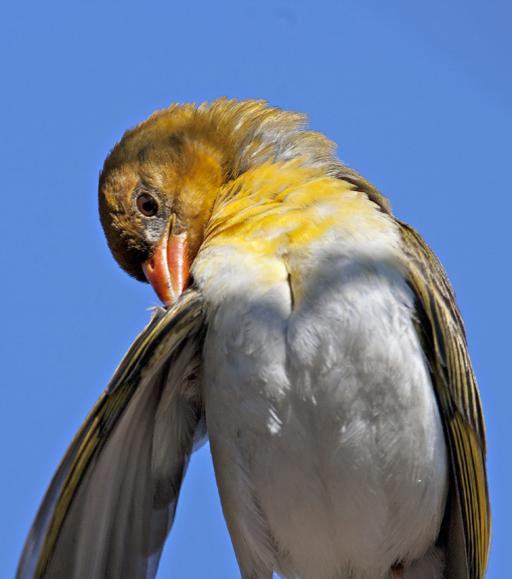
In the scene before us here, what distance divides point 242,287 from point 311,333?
33 cm

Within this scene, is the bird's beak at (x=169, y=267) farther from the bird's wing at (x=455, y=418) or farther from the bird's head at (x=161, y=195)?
the bird's wing at (x=455, y=418)

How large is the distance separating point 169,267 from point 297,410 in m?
1.07

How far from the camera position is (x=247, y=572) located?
3.54 meters

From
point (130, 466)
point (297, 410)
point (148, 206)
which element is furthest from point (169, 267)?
point (297, 410)

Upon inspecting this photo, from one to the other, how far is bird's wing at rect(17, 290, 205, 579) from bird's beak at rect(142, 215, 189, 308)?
1.23 ft

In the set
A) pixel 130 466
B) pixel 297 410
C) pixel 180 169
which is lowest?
pixel 130 466

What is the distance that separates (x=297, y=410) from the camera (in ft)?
10.3

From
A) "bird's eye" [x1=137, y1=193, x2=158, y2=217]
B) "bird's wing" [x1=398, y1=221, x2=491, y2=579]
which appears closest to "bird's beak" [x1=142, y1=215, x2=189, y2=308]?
"bird's eye" [x1=137, y1=193, x2=158, y2=217]

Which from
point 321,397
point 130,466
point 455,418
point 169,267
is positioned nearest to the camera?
point 321,397

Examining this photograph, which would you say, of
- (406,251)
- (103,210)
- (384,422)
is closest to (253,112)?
(103,210)

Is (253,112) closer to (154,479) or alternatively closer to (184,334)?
(184,334)

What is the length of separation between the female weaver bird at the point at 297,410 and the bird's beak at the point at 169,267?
0.02 metres

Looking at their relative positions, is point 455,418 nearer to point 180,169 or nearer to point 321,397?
point 321,397

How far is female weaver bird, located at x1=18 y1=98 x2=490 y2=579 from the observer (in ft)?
10.2
